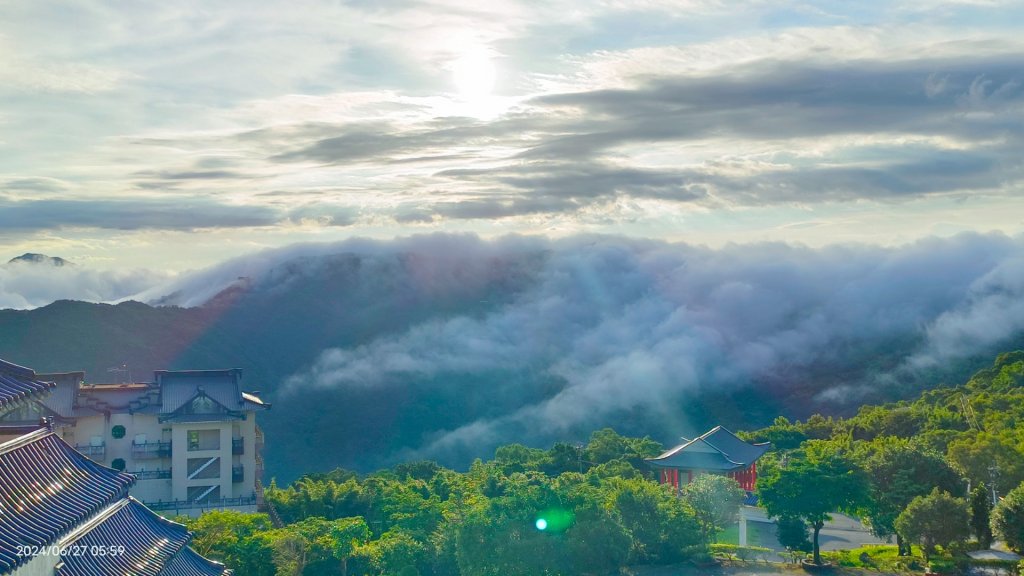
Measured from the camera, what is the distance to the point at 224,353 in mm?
90750

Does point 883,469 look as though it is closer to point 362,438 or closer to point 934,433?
point 934,433

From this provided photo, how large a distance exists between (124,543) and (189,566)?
3533 millimetres

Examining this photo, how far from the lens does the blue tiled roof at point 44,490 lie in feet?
39.7

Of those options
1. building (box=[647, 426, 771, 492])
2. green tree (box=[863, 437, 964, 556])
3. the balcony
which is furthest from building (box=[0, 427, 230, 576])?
building (box=[647, 426, 771, 492])

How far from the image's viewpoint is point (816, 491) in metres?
35.2

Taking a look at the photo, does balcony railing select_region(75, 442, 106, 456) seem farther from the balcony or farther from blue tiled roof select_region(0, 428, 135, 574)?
blue tiled roof select_region(0, 428, 135, 574)

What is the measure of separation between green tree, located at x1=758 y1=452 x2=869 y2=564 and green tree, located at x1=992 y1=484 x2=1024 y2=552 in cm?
438

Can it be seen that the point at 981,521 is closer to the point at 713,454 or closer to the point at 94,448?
the point at 713,454

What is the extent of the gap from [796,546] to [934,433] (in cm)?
1647

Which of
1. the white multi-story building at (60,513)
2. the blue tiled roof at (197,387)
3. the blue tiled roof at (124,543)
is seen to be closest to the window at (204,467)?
the blue tiled roof at (197,387)

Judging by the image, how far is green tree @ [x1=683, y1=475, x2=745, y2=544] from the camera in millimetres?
37875

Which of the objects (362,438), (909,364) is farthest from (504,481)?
(909,364)

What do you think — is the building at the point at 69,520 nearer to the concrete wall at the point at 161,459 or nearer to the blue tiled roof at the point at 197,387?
the concrete wall at the point at 161,459

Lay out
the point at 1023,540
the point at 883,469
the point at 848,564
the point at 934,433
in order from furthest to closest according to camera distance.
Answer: the point at 934,433 → the point at 883,469 → the point at 848,564 → the point at 1023,540
